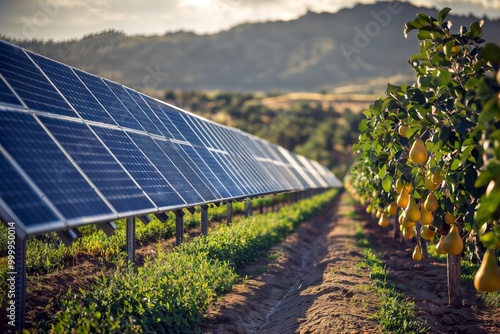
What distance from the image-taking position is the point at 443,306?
40.5 feet

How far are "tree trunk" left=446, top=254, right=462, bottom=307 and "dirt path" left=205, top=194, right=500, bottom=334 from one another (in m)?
0.17

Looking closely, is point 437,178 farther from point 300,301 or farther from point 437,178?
point 300,301

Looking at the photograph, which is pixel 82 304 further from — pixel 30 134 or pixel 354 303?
pixel 354 303

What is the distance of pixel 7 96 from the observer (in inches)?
360

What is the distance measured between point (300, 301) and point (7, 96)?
23.5ft

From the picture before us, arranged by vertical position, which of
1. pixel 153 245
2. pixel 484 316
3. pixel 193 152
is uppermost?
pixel 193 152

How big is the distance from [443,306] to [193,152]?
763 centimetres

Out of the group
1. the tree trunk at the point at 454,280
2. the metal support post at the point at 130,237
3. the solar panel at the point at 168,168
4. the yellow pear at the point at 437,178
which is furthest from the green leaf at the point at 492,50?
the solar panel at the point at 168,168

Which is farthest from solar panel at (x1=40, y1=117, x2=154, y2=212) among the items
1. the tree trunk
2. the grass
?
the tree trunk

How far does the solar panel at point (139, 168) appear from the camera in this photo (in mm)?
11078

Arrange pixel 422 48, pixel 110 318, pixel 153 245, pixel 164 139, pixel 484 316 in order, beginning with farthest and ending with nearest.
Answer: pixel 153 245 → pixel 164 139 → pixel 484 316 → pixel 422 48 → pixel 110 318

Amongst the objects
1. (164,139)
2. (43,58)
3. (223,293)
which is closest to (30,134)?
(43,58)

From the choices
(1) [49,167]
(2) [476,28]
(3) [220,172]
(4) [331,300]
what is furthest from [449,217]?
(3) [220,172]

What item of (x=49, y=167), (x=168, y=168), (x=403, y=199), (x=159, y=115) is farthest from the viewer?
(x=159, y=115)
